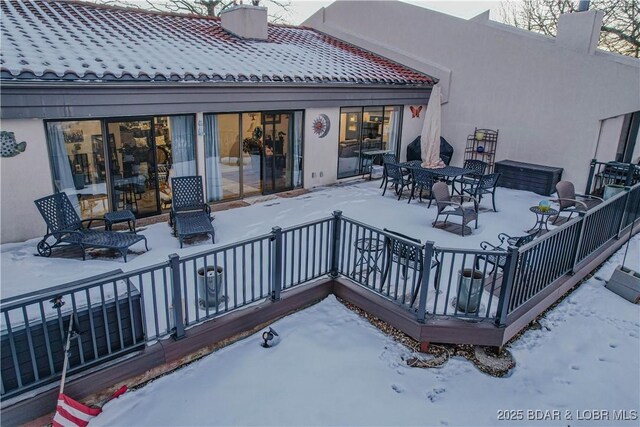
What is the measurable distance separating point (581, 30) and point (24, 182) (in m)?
12.9

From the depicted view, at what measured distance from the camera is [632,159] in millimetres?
13195

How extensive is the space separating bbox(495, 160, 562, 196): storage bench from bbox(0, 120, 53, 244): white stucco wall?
11.0 metres

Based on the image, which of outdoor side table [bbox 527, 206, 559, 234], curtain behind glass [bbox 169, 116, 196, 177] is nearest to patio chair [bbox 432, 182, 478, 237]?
outdoor side table [bbox 527, 206, 559, 234]

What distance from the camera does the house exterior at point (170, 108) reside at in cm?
696

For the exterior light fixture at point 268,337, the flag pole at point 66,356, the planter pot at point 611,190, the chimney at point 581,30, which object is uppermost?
the chimney at point 581,30

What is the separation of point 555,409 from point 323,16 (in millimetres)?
16060

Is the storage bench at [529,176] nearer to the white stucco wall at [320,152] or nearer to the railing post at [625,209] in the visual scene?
the railing post at [625,209]

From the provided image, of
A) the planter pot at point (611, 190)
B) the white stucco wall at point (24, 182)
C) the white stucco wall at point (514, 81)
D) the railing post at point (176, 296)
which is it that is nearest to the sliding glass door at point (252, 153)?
the white stucco wall at point (24, 182)

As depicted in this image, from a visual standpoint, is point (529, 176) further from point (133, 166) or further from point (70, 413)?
point (70, 413)

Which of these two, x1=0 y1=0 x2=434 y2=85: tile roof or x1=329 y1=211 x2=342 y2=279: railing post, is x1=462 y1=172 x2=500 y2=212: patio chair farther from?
x1=329 y1=211 x2=342 y2=279: railing post

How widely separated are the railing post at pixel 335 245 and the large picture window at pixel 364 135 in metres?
6.55

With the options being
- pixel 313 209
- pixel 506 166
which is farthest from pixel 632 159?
pixel 313 209

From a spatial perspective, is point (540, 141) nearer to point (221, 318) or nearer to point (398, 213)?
point (398, 213)

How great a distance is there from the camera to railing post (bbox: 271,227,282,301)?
194 inches
